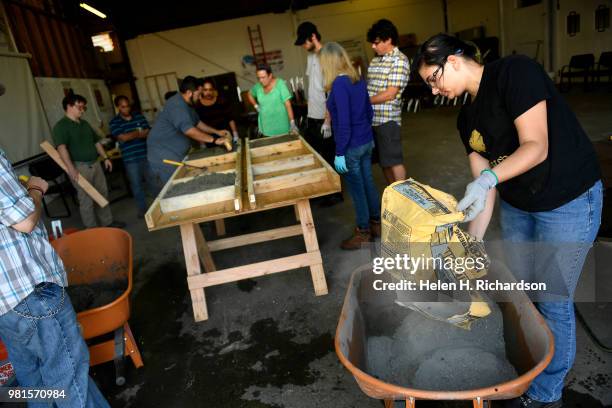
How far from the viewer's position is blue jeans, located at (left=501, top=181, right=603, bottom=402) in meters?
1.69

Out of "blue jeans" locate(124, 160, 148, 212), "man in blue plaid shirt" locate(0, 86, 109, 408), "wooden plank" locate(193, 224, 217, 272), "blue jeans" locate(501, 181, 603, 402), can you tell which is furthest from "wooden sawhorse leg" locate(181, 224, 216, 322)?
"blue jeans" locate(124, 160, 148, 212)

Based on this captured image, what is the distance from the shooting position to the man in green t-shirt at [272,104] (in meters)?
4.81

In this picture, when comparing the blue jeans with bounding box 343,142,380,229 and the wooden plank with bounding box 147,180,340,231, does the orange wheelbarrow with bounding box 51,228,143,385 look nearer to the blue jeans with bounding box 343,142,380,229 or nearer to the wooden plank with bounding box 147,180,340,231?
the wooden plank with bounding box 147,180,340,231

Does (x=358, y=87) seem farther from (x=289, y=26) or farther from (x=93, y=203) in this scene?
(x=289, y=26)

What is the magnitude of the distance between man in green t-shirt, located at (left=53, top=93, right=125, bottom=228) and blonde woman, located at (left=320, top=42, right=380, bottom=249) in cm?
318

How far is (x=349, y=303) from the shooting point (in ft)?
5.64

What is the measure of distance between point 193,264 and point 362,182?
1616 millimetres

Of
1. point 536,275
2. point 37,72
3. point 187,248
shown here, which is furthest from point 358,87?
point 37,72

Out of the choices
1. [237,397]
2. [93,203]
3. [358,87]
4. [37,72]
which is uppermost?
[37,72]

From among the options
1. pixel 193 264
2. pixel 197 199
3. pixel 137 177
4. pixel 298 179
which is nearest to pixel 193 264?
pixel 193 264

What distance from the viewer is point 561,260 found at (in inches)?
68.1

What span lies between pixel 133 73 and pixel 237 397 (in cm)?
1295

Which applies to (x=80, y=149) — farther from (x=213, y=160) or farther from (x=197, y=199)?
(x=197, y=199)

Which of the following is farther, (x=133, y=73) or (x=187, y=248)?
(x=133, y=73)
